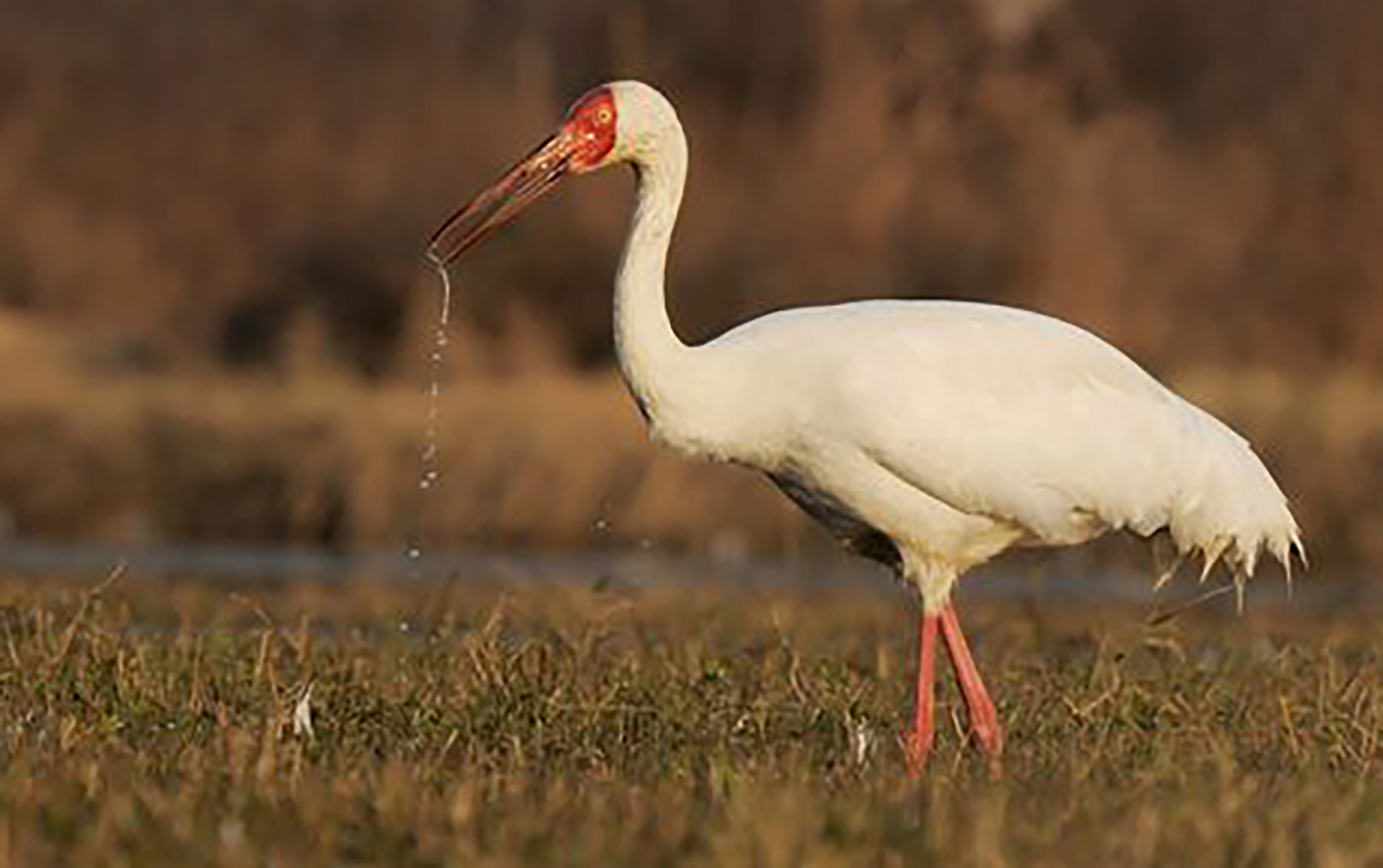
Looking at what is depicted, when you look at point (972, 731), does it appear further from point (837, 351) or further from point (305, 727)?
point (305, 727)

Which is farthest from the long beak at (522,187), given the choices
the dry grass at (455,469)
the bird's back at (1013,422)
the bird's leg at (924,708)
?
the dry grass at (455,469)

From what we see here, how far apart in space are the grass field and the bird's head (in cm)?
109

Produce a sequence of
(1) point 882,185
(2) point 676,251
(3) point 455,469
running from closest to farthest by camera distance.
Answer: (3) point 455,469 < (2) point 676,251 < (1) point 882,185

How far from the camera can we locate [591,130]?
27.9 feet

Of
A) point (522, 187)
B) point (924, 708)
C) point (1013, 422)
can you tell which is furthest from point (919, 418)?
point (522, 187)

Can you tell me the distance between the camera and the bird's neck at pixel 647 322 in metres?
8.20

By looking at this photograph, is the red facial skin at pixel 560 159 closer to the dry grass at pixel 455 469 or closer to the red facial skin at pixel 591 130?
the red facial skin at pixel 591 130

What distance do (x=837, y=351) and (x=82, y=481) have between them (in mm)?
11770

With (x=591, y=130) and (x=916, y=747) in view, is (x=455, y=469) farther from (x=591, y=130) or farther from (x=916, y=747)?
(x=916, y=747)

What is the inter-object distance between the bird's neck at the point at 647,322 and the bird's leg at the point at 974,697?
0.97 meters

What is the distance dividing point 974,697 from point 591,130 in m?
1.60

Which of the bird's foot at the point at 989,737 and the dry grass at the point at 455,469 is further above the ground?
the dry grass at the point at 455,469

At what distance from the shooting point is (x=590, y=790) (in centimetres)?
664

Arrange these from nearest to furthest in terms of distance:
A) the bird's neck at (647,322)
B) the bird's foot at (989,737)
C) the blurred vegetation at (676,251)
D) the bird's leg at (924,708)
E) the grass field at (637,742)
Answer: the grass field at (637,742)
the bird's leg at (924,708)
the bird's foot at (989,737)
the bird's neck at (647,322)
the blurred vegetation at (676,251)
